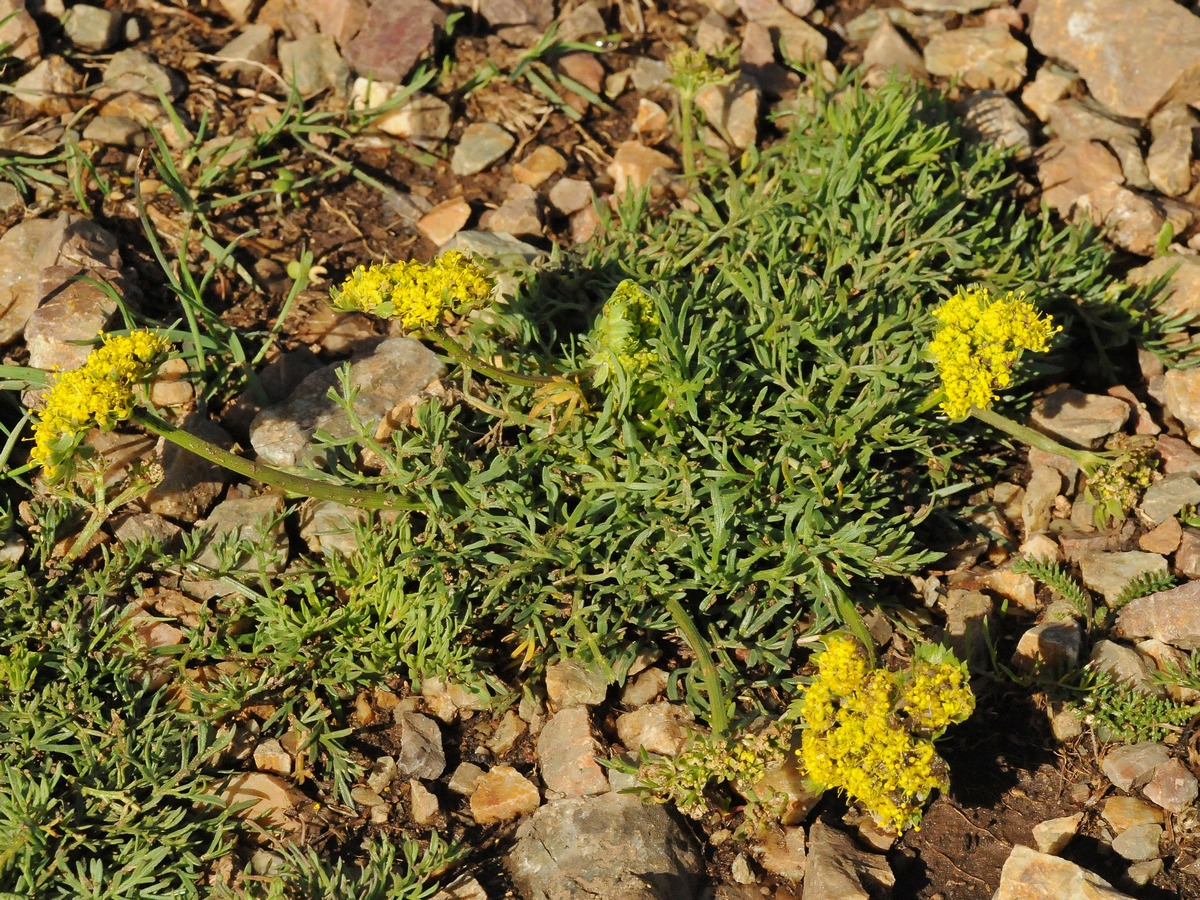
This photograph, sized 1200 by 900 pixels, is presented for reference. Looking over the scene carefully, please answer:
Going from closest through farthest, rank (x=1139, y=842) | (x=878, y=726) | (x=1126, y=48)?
(x=878, y=726) → (x=1139, y=842) → (x=1126, y=48)

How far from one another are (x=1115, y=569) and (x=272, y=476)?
2.83 meters

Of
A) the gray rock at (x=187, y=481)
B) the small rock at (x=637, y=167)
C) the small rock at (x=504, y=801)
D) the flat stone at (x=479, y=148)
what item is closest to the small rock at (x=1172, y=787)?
the small rock at (x=504, y=801)

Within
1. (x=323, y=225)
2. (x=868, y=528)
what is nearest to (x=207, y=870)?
(x=868, y=528)

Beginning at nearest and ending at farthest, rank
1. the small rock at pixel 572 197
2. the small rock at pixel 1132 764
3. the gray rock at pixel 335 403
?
the small rock at pixel 1132 764, the gray rock at pixel 335 403, the small rock at pixel 572 197

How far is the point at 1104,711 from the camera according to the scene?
12.1 ft

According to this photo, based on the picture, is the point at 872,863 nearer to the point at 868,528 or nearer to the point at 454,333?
the point at 868,528

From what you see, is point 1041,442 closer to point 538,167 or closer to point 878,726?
point 878,726

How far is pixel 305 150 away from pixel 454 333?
1357 millimetres

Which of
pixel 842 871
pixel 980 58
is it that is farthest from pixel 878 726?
pixel 980 58

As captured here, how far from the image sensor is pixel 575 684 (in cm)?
384

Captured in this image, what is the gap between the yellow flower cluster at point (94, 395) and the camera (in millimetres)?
3250

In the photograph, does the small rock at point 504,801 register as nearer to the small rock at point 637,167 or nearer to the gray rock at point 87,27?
the small rock at point 637,167

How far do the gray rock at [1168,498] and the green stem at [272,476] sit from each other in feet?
8.43

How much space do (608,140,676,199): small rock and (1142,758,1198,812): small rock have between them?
10.0 feet
